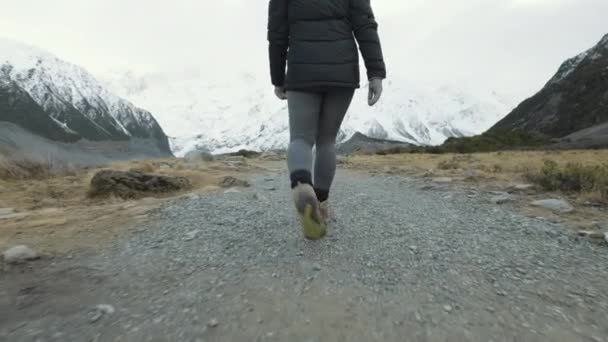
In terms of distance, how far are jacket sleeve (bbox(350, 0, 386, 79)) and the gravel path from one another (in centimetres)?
155

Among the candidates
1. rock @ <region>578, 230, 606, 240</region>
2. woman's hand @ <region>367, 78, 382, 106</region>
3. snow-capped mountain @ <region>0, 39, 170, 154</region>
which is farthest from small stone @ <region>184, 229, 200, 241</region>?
snow-capped mountain @ <region>0, 39, 170, 154</region>

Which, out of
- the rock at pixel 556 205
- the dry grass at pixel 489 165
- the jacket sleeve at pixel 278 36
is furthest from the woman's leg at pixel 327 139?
the dry grass at pixel 489 165

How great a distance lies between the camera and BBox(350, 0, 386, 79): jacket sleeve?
124 inches

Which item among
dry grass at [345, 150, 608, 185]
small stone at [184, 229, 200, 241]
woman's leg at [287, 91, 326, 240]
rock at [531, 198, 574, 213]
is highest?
woman's leg at [287, 91, 326, 240]

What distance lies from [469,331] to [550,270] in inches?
47.9

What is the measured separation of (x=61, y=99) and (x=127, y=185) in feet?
570

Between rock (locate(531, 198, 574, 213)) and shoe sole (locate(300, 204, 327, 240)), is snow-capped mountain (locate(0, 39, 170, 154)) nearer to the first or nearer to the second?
rock (locate(531, 198, 574, 213))

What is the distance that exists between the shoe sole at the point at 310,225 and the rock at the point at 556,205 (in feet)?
10.7

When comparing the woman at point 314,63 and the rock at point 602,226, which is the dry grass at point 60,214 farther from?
the rock at point 602,226

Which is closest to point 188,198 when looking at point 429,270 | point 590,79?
point 429,270

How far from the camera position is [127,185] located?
20.4 feet

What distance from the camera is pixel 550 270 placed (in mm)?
2592

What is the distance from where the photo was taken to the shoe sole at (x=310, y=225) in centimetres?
282

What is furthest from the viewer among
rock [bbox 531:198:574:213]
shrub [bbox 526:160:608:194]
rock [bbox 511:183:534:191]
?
rock [bbox 511:183:534:191]
